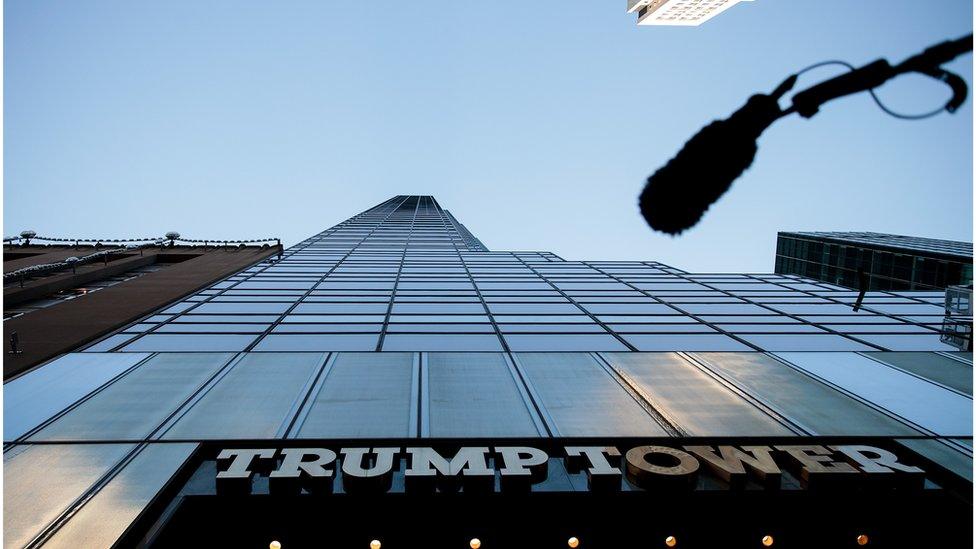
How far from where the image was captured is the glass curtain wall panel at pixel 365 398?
1310cm

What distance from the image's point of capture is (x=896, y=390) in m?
16.5

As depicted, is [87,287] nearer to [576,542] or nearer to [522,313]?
[522,313]

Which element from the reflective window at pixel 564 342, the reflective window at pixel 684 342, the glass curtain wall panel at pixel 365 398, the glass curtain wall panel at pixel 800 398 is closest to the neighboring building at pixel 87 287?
the glass curtain wall panel at pixel 365 398

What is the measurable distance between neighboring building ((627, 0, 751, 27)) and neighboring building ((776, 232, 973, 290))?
1337 inches

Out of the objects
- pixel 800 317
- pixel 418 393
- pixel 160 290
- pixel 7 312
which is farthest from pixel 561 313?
pixel 7 312

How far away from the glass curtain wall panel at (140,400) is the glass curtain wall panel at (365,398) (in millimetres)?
3019

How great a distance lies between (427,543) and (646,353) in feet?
34.3

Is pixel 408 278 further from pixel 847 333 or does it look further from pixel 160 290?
pixel 847 333

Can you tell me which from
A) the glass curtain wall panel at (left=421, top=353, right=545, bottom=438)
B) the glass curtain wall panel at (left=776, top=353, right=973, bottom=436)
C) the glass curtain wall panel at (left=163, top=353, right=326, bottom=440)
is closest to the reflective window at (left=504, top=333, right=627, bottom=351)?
the glass curtain wall panel at (left=421, top=353, right=545, bottom=438)

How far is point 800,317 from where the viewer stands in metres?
25.8

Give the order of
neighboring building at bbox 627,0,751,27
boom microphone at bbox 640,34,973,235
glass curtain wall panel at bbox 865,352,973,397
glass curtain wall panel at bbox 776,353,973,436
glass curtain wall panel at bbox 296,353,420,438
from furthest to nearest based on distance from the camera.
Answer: neighboring building at bbox 627,0,751,27 → glass curtain wall panel at bbox 865,352,973,397 → glass curtain wall panel at bbox 776,353,973,436 → glass curtain wall panel at bbox 296,353,420,438 → boom microphone at bbox 640,34,973,235

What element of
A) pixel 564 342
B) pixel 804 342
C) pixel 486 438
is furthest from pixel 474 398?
pixel 804 342

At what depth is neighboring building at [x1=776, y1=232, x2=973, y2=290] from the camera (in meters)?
65.4

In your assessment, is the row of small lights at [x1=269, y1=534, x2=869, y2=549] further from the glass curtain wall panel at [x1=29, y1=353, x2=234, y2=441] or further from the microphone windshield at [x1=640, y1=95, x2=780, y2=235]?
the microphone windshield at [x1=640, y1=95, x2=780, y2=235]
